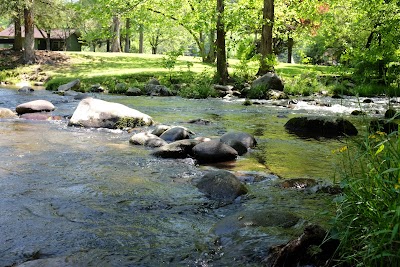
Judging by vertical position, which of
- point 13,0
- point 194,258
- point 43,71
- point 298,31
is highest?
point 13,0

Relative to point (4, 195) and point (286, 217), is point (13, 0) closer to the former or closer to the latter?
point (4, 195)

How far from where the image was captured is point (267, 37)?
65.1 ft

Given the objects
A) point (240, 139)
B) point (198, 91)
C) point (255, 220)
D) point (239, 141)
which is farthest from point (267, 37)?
point (255, 220)

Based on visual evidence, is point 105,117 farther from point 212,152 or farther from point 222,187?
point 222,187

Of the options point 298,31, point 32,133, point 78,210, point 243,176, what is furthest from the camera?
point 298,31

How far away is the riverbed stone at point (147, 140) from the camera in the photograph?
771 centimetres

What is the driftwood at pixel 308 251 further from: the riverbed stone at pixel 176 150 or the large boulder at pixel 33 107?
the large boulder at pixel 33 107

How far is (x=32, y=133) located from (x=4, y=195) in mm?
4114

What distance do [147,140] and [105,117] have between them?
2309 millimetres

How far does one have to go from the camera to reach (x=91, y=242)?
3602 mm

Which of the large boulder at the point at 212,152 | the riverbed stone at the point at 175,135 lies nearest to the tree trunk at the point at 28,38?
the riverbed stone at the point at 175,135

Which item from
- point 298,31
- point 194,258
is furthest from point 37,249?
point 298,31

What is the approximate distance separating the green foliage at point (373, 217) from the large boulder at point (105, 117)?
292 inches

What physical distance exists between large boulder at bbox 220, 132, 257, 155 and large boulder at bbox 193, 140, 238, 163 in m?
0.40
